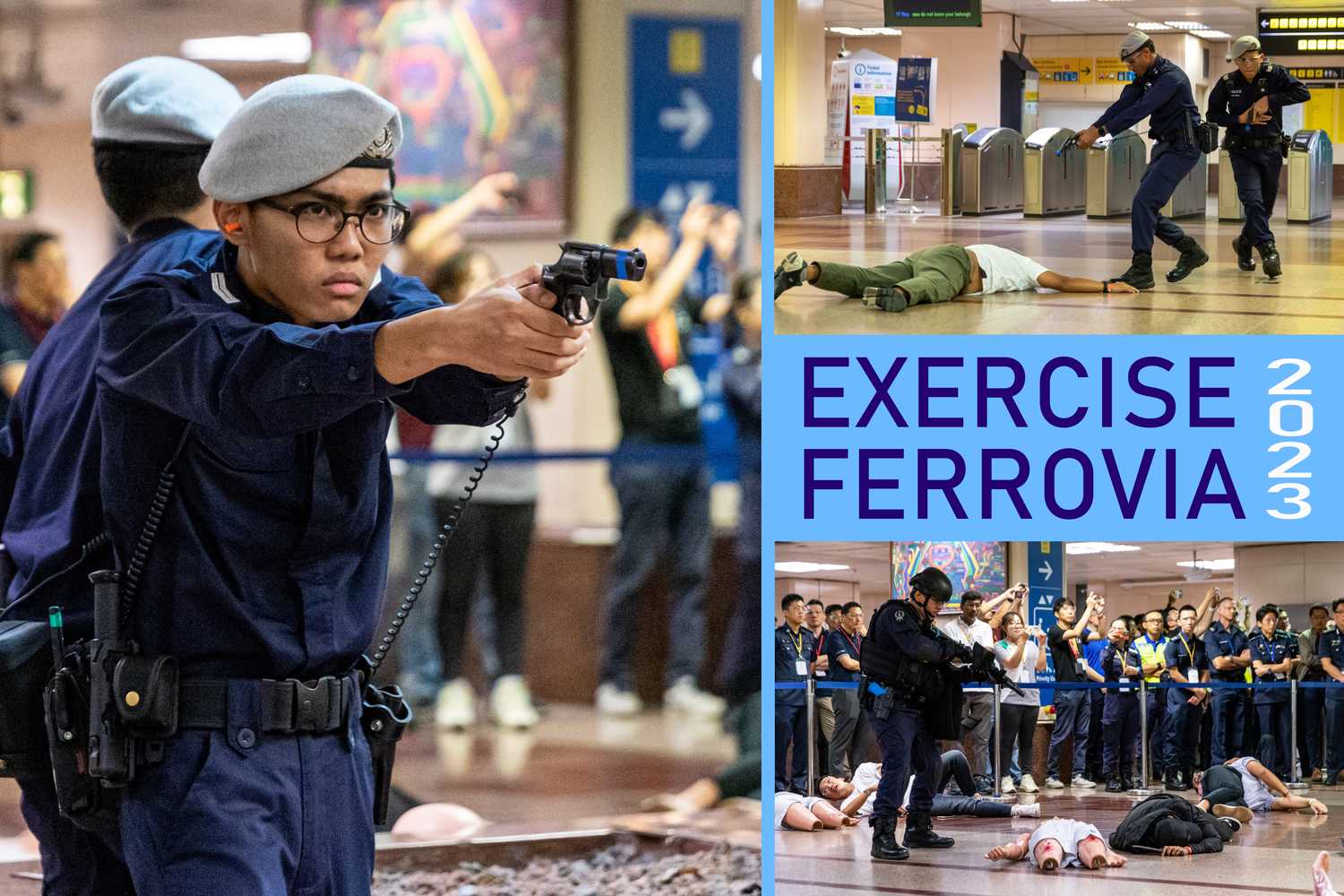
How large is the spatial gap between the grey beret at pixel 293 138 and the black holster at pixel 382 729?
54 cm

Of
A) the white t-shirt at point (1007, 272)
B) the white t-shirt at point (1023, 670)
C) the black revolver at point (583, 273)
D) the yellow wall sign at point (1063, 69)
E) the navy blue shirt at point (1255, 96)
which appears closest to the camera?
the black revolver at point (583, 273)

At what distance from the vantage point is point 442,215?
5223 mm

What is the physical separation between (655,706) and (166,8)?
2525mm

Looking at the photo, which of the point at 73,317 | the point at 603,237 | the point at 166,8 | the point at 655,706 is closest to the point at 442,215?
the point at 603,237

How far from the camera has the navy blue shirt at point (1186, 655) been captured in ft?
20.4

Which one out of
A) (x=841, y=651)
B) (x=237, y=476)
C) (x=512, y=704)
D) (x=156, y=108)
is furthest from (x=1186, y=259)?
(x=237, y=476)

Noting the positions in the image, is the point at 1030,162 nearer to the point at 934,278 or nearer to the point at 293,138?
the point at 934,278

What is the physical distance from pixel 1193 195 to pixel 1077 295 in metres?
1.77

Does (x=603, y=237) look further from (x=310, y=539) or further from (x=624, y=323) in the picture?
(x=310, y=539)

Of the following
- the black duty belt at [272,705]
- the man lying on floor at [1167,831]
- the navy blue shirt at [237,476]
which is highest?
the navy blue shirt at [237,476]

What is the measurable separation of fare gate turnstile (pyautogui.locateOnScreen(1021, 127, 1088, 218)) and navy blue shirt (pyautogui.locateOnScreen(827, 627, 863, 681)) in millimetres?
2209

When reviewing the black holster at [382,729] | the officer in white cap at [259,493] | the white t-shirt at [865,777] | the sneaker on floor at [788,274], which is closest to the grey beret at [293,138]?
the officer in white cap at [259,493]

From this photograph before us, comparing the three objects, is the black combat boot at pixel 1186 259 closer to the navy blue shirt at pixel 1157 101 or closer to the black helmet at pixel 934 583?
the navy blue shirt at pixel 1157 101

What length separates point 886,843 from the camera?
5.38 m
